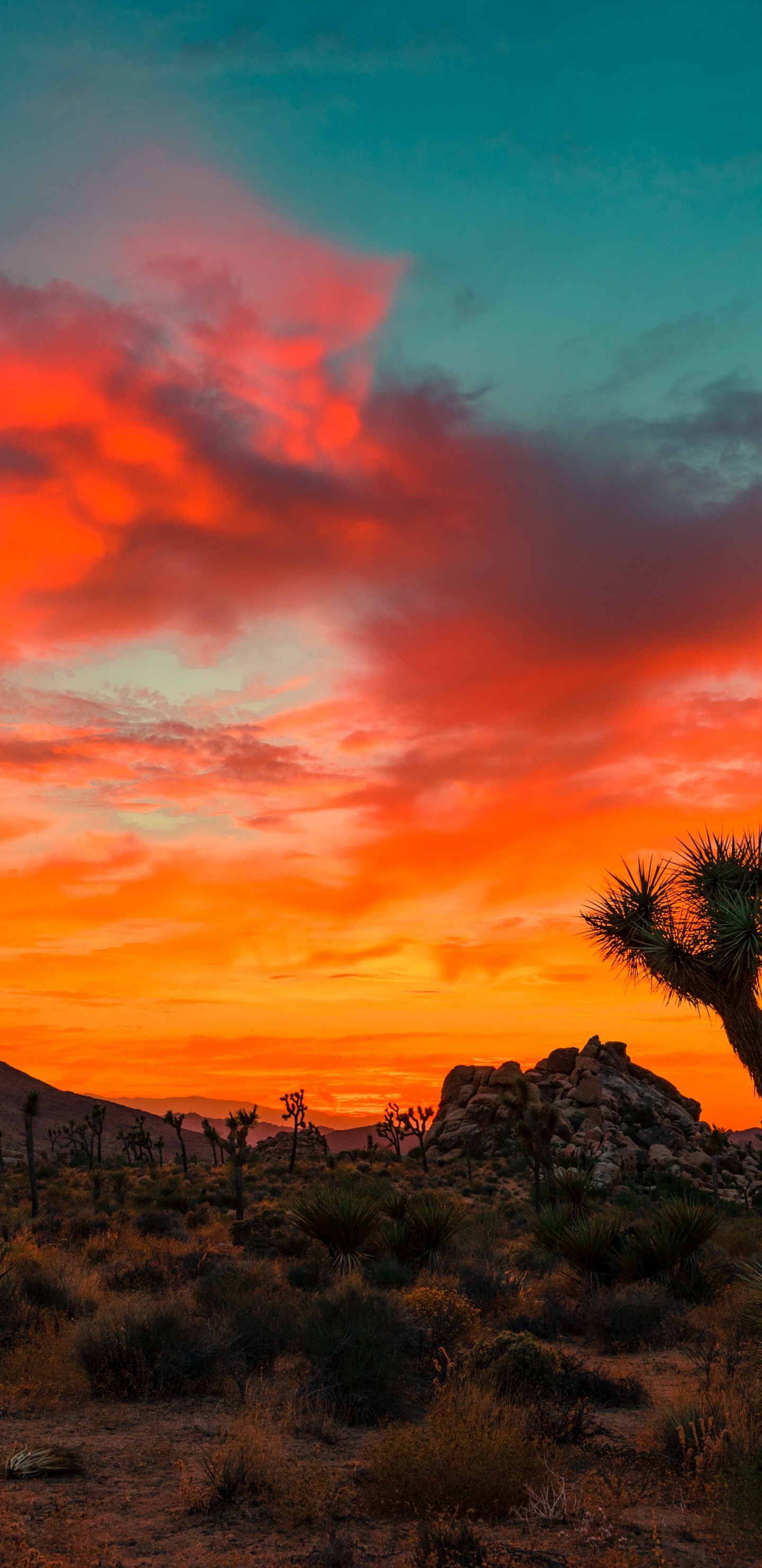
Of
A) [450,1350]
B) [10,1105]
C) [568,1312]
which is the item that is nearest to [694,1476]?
[450,1350]

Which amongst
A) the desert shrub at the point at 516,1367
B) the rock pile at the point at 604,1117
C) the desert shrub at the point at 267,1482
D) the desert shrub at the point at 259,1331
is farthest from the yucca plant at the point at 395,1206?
the rock pile at the point at 604,1117

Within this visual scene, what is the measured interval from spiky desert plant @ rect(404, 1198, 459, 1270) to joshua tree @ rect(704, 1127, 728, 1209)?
25.2m

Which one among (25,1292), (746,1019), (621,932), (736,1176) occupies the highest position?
(621,932)

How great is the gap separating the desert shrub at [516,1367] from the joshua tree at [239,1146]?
24023 mm

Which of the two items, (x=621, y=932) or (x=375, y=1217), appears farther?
(x=621, y=932)

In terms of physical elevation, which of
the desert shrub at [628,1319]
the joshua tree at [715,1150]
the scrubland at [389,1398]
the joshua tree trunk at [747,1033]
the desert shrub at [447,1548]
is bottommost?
the joshua tree at [715,1150]

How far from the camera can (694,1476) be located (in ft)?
26.6

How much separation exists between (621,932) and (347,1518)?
13.9m

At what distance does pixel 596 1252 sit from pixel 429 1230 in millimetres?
3325

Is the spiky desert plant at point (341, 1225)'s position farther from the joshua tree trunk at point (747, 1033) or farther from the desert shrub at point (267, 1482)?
the desert shrub at point (267, 1482)

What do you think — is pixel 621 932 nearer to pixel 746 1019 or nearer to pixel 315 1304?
pixel 746 1019

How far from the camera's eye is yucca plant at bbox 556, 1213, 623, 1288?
17234 millimetres

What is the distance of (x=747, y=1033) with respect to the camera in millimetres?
17469

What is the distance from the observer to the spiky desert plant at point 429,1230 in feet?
61.4
